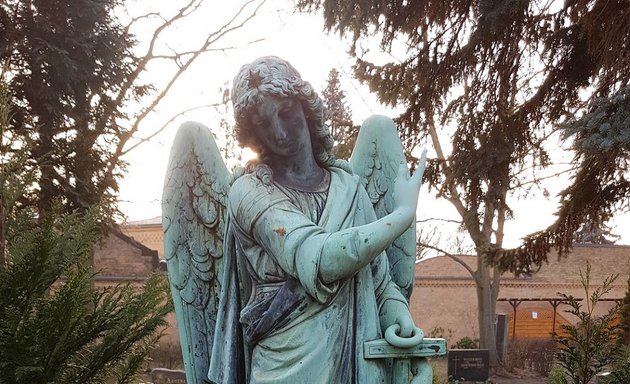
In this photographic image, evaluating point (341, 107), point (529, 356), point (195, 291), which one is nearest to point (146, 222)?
point (341, 107)

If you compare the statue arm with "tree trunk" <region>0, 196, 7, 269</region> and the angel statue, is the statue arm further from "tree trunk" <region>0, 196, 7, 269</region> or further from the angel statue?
"tree trunk" <region>0, 196, 7, 269</region>

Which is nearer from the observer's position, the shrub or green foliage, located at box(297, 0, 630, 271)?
green foliage, located at box(297, 0, 630, 271)

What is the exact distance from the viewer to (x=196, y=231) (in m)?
2.68

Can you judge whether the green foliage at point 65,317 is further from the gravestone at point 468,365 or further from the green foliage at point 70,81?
the gravestone at point 468,365

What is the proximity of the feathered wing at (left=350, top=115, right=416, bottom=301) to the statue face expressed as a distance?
0.37 metres

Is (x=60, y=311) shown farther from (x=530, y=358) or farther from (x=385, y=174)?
(x=530, y=358)

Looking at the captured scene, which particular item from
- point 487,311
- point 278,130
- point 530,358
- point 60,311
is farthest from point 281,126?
point 530,358

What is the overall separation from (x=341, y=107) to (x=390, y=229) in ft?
89.1

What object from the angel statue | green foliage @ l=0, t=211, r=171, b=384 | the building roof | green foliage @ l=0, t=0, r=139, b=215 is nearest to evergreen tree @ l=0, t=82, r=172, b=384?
green foliage @ l=0, t=211, r=171, b=384

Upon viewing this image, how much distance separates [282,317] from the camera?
226cm

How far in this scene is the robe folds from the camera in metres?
2.24

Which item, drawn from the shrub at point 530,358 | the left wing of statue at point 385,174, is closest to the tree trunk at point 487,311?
the shrub at point 530,358

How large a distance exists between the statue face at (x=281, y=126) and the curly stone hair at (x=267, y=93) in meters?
0.02

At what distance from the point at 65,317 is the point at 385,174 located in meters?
2.05
